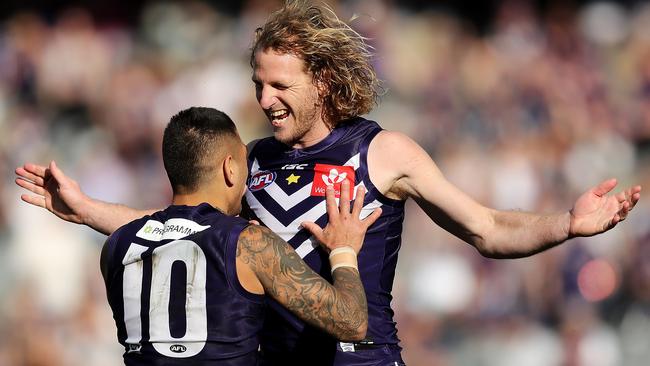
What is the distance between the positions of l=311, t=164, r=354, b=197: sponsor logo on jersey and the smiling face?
23 centimetres

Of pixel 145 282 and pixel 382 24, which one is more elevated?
pixel 382 24

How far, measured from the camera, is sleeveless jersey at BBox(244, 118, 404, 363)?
15.9 feet

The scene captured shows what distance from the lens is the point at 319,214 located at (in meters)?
4.89

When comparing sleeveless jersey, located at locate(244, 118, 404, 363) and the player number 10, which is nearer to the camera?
the player number 10

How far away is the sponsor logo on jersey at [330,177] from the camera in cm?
A: 493

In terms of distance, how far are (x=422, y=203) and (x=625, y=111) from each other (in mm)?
6199

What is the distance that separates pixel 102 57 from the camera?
1273 centimetres

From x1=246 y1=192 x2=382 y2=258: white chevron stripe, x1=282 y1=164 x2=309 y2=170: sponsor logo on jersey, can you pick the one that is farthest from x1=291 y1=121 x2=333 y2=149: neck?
x1=246 y1=192 x2=382 y2=258: white chevron stripe

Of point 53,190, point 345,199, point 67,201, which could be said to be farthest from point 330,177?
point 53,190

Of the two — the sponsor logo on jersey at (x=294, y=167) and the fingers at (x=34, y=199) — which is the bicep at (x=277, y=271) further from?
the fingers at (x=34, y=199)

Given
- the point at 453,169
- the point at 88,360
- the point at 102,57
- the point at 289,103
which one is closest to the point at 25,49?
the point at 102,57

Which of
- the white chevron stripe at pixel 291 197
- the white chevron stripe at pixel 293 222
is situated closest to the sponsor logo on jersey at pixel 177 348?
the white chevron stripe at pixel 293 222

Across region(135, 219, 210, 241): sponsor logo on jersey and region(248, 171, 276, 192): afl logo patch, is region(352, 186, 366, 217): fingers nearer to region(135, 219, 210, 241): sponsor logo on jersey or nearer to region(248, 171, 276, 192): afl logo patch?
region(248, 171, 276, 192): afl logo patch

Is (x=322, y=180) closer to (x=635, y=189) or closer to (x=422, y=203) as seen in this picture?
(x=422, y=203)
